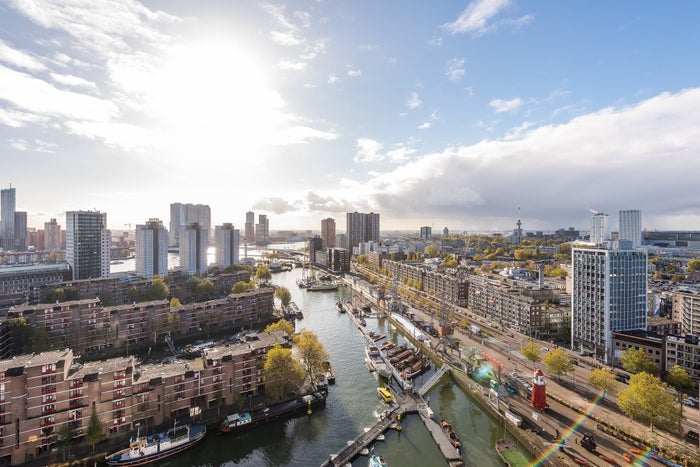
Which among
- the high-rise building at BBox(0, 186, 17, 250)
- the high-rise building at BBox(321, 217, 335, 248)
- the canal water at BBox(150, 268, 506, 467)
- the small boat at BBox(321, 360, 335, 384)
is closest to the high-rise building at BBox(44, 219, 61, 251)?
the high-rise building at BBox(0, 186, 17, 250)

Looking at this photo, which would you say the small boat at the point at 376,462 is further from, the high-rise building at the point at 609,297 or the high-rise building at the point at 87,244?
the high-rise building at the point at 87,244

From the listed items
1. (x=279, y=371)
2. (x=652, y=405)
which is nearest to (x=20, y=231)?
(x=279, y=371)

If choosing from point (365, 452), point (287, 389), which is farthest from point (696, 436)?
point (287, 389)

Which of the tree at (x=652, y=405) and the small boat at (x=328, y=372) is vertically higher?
the tree at (x=652, y=405)

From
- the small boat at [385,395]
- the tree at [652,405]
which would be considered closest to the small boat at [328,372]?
the small boat at [385,395]

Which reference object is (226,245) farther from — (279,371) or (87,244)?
(279,371)

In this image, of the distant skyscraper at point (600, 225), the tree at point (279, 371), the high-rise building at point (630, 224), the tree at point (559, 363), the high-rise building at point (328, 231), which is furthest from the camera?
the high-rise building at point (328, 231)

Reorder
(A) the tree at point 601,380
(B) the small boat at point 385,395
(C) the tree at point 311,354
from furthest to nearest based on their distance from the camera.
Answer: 1. (C) the tree at point 311,354
2. (B) the small boat at point 385,395
3. (A) the tree at point 601,380

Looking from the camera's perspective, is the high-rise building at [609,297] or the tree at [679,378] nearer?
the tree at [679,378]
